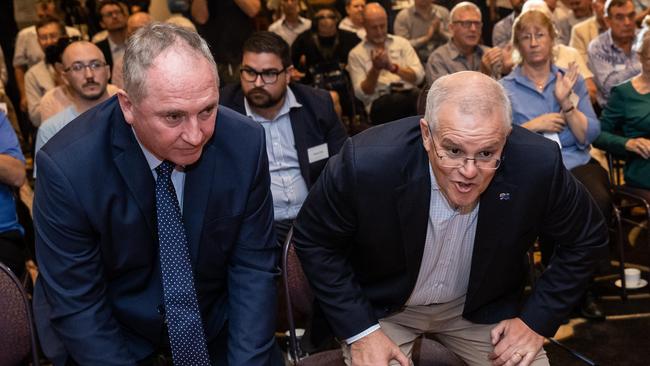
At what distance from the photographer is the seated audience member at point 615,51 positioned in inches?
205

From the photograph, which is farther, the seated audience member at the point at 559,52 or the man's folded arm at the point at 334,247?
the seated audience member at the point at 559,52

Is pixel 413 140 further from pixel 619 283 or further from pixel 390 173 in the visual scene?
pixel 619 283

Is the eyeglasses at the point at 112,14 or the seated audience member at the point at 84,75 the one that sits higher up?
the eyeglasses at the point at 112,14

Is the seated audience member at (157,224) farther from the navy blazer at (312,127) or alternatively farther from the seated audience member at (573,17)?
the seated audience member at (573,17)

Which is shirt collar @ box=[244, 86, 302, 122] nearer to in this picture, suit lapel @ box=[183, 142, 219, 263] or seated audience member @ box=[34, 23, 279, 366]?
seated audience member @ box=[34, 23, 279, 366]

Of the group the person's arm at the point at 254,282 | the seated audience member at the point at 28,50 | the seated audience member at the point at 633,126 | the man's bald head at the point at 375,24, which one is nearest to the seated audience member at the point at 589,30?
the man's bald head at the point at 375,24

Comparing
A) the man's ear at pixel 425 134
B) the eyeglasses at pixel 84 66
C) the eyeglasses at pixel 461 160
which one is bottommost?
the eyeglasses at pixel 461 160

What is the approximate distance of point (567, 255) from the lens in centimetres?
225

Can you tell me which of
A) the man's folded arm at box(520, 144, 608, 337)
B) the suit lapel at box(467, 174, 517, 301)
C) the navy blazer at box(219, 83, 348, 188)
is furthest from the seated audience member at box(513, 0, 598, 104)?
the suit lapel at box(467, 174, 517, 301)

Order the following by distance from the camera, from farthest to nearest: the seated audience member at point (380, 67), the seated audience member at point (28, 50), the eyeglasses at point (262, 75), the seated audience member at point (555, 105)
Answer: the seated audience member at point (28, 50) < the seated audience member at point (380, 67) < the seated audience member at point (555, 105) < the eyeglasses at point (262, 75)

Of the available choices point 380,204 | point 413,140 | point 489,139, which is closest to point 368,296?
point 380,204

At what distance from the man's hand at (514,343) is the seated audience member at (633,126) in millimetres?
1949

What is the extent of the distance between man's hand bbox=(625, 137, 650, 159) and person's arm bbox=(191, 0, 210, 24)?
11.1ft

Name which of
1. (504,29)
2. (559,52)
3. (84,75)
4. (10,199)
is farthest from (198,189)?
(504,29)
